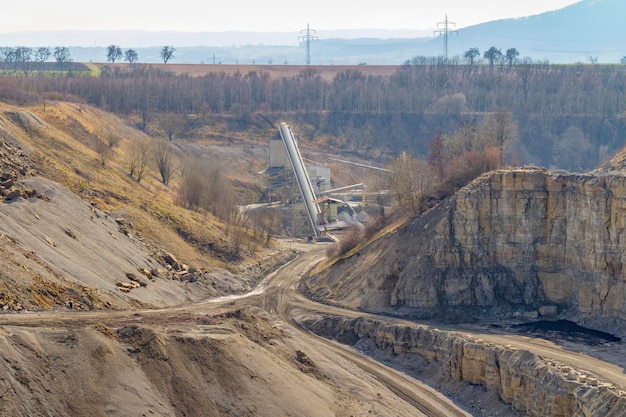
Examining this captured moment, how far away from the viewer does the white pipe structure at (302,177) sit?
102688 millimetres

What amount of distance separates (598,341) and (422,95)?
390 feet

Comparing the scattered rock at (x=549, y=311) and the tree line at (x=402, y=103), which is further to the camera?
the tree line at (x=402, y=103)

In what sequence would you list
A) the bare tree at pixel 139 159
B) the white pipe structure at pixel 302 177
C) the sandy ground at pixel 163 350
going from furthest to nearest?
the white pipe structure at pixel 302 177, the bare tree at pixel 139 159, the sandy ground at pixel 163 350

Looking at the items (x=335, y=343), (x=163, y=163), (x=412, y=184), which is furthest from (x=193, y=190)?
(x=335, y=343)

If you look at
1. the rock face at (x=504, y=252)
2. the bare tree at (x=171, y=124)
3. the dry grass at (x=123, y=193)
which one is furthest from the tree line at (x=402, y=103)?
the rock face at (x=504, y=252)

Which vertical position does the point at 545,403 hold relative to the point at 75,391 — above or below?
below

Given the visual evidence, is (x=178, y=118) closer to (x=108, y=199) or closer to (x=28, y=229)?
(x=108, y=199)

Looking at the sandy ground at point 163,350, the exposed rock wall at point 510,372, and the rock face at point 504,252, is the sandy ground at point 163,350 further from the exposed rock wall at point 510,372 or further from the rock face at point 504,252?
the rock face at point 504,252

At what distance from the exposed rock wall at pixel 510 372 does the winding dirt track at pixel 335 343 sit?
173cm

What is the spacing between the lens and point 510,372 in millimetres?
49344

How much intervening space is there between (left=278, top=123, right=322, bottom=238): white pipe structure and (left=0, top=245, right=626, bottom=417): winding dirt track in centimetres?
3102

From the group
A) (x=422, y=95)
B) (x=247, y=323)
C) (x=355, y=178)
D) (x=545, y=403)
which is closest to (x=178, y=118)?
(x=355, y=178)

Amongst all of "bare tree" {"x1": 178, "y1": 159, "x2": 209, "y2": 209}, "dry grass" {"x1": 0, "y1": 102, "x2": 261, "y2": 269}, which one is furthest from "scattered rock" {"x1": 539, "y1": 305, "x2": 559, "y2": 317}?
"bare tree" {"x1": 178, "y1": 159, "x2": 209, "y2": 209}

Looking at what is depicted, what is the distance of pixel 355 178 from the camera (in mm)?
136500
